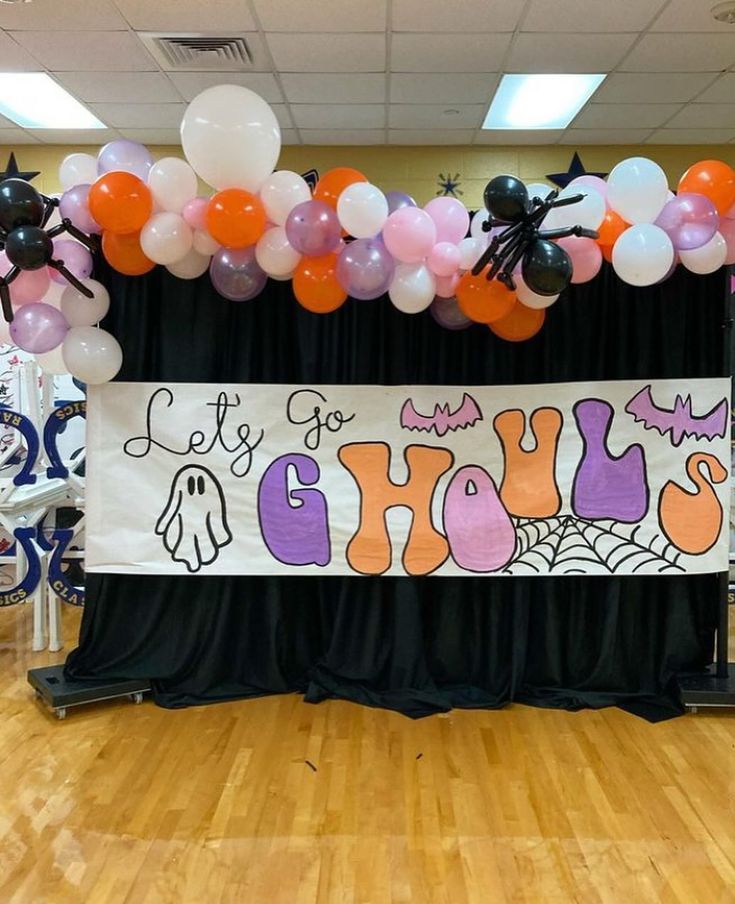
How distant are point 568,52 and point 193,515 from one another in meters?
3.09

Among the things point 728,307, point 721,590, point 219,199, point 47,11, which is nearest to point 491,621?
point 721,590

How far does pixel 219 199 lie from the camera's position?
2639mm

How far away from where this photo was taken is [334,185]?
9.05ft

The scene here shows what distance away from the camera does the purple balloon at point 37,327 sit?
2.85 metres

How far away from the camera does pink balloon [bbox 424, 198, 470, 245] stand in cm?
282

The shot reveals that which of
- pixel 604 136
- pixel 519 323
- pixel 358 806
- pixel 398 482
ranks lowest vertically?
pixel 358 806

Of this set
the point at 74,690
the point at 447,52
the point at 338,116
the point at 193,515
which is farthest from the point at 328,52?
the point at 74,690

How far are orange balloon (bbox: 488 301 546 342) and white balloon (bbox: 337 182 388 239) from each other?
582 mm

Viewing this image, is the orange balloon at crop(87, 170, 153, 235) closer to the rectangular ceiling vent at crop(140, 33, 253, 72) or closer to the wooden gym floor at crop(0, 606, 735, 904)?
the rectangular ceiling vent at crop(140, 33, 253, 72)

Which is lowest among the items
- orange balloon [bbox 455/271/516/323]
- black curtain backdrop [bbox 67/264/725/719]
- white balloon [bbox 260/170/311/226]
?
black curtain backdrop [bbox 67/264/725/719]

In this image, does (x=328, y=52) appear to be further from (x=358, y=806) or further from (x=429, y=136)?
(x=358, y=806)

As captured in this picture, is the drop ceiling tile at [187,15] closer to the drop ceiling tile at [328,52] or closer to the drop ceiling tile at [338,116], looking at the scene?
the drop ceiling tile at [328,52]

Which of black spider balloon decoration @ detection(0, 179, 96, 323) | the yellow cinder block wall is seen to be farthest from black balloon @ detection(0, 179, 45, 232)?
the yellow cinder block wall

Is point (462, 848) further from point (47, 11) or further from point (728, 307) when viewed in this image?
point (47, 11)
